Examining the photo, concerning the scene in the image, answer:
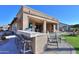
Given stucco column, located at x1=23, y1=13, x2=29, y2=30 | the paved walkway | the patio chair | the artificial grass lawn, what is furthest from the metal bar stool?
the artificial grass lawn

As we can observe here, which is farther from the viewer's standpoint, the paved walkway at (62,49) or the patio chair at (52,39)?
the patio chair at (52,39)

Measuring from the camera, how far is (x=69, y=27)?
5566mm

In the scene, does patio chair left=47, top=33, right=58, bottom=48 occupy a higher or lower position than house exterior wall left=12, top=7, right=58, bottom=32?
lower

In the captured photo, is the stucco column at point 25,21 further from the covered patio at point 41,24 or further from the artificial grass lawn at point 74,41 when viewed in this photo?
the artificial grass lawn at point 74,41

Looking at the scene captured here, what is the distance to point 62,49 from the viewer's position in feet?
18.1

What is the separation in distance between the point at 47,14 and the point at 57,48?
3.34 feet

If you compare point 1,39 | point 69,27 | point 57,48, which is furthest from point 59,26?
point 1,39

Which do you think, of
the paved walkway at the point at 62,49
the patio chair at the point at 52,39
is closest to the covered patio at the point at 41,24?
the patio chair at the point at 52,39

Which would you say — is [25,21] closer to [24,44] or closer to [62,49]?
[24,44]

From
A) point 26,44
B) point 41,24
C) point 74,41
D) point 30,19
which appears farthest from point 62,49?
point 30,19

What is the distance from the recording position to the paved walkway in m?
5.40

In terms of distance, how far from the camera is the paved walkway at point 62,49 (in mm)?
5396

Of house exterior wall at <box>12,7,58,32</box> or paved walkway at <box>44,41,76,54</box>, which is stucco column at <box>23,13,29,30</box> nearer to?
house exterior wall at <box>12,7,58,32</box>
